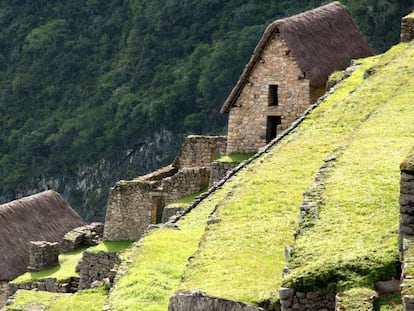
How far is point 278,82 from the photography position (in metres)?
27.8

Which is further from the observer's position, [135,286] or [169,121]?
[169,121]

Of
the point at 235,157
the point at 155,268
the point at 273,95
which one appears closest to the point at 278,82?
the point at 273,95

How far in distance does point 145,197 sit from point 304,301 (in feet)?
54.6

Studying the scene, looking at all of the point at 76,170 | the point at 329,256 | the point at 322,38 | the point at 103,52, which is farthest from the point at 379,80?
the point at 103,52

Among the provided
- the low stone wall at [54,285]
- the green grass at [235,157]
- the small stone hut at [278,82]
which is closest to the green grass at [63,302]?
the low stone wall at [54,285]

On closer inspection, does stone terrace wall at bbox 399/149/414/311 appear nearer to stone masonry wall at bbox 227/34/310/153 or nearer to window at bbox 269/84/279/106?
stone masonry wall at bbox 227/34/310/153

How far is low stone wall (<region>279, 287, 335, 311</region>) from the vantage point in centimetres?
1201

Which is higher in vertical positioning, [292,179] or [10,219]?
[292,179]

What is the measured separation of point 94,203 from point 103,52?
14917 millimetres

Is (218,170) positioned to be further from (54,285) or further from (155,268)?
(155,268)

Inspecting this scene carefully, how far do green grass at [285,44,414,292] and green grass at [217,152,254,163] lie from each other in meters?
8.08

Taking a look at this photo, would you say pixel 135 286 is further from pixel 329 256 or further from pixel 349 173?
pixel 329 256

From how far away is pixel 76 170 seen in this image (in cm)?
8869

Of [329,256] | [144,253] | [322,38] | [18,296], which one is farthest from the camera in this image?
[322,38]
